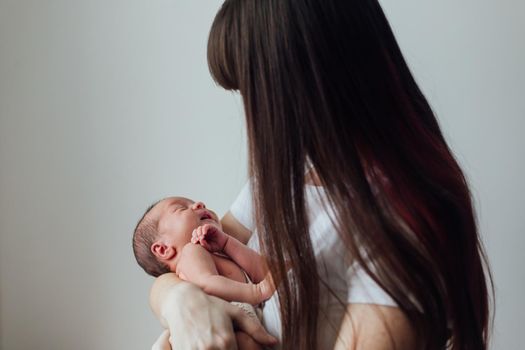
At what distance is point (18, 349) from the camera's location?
175 centimetres

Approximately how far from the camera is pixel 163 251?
3.89 feet

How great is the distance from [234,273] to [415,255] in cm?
45

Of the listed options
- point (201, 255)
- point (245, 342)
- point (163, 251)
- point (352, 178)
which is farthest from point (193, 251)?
point (352, 178)

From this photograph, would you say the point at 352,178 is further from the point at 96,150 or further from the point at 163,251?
the point at 96,150

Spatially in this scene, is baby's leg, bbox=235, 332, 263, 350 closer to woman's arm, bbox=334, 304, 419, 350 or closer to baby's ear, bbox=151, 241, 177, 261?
woman's arm, bbox=334, 304, 419, 350

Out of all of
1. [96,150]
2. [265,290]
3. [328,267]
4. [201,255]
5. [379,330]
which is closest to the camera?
[379,330]

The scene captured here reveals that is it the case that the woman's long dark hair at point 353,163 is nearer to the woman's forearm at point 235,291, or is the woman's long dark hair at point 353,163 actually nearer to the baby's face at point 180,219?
the woman's forearm at point 235,291

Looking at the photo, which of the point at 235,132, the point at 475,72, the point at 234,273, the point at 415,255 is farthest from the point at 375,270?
the point at 235,132

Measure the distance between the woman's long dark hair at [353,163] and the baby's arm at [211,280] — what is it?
140 millimetres

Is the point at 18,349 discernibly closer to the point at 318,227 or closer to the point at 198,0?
the point at 198,0

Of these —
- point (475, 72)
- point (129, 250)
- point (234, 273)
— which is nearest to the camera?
point (234, 273)

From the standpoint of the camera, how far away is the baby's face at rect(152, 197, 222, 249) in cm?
118

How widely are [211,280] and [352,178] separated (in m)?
0.36

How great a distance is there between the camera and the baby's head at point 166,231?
1181 mm
